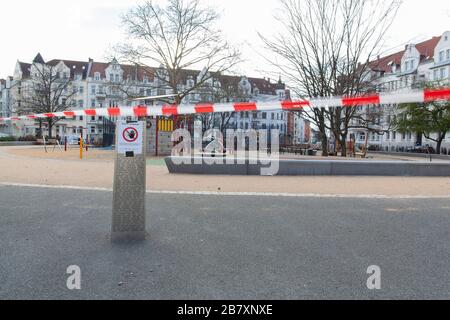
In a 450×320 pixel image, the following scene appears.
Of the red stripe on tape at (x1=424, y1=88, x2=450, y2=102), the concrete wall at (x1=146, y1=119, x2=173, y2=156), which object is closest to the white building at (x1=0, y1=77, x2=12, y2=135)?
the concrete wall at (x1=146, y1=119, x2=173, y2=156)

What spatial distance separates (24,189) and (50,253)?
16.8ft

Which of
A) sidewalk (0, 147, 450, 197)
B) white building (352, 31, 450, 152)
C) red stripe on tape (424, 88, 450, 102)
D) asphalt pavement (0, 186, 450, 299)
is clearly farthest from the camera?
white building (352, 31, 450, 152)

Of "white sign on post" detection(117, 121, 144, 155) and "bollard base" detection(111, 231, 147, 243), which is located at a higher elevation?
"white sign on post" detection(117, 121, 144, 155)

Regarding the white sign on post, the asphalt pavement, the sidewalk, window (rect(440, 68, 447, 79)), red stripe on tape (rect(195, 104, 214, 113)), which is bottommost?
the asphalt pavement

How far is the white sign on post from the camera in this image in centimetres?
441

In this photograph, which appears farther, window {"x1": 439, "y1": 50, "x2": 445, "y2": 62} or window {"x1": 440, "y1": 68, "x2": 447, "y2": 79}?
window {"x1": 439, "y1": 50, "x2": 445, "y2": 62}

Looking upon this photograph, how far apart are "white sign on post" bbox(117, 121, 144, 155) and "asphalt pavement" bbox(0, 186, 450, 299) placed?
1153 millimetres

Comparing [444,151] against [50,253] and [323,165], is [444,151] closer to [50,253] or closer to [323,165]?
[323,165]

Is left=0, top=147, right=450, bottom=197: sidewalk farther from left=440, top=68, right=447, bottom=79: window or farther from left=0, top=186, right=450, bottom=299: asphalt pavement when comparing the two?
left=440, top=68, right=447, bottom=79: window

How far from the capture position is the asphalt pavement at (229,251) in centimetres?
319

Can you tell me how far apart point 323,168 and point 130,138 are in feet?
31.8

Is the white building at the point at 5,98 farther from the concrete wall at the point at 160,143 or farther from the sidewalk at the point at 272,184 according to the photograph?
the sidewalk at the point at 272,184

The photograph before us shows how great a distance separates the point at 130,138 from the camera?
14.5ft
